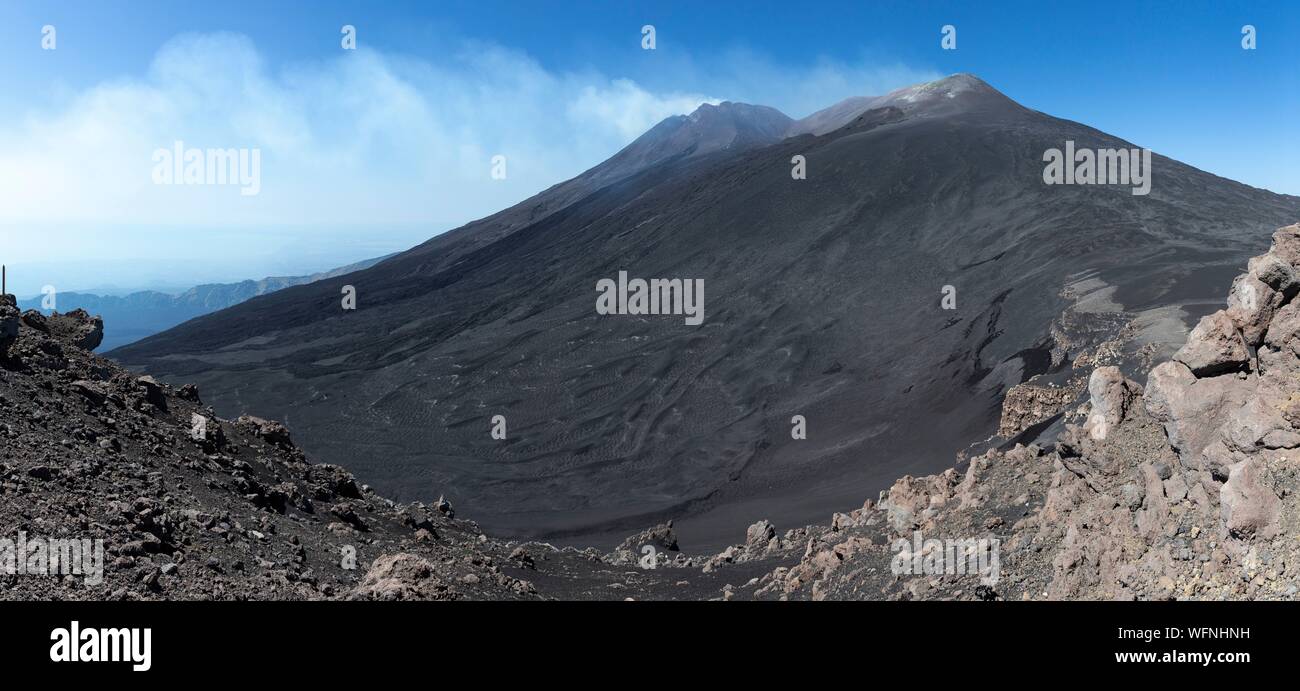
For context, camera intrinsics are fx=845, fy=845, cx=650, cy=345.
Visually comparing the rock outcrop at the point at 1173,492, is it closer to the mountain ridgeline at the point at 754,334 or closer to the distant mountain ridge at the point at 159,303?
the mountain ridgeline at the point at 754,334

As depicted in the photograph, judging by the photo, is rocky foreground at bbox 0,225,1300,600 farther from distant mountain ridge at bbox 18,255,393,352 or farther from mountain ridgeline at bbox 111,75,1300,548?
distant mountain ridge at bbox 18,255,393,352

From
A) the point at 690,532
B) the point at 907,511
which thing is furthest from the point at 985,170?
the point at 907,511

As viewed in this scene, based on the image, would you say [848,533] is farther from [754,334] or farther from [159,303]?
[159,303]

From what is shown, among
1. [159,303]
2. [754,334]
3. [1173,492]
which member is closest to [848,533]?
[1173,492]

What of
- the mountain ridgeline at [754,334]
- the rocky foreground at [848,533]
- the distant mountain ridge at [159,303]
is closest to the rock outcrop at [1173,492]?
the rocky foreground at [848,533]

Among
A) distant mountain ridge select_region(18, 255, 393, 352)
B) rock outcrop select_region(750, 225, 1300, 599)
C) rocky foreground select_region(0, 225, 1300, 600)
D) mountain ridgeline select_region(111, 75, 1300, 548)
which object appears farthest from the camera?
distant mountain ridge select_region(18, 255, 393, 352)

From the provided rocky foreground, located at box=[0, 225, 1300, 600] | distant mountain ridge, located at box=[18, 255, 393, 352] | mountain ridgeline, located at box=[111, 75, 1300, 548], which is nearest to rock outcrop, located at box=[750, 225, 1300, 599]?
rocky foreground, located at box=[0, 225, 1300, 600]
